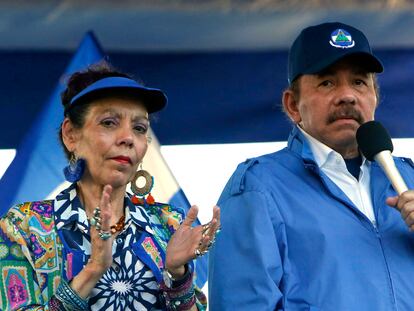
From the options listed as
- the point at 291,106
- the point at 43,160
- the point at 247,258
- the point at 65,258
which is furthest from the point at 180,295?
the point at 43,160

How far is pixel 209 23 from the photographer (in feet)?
17.0

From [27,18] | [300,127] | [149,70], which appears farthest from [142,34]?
[300,127]

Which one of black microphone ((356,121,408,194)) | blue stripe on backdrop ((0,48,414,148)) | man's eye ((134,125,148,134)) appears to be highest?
blue stripe on backdrop ((0,48,414,148))

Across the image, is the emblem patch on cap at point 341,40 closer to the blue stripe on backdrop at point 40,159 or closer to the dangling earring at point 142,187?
the dangling earring at point 142,187

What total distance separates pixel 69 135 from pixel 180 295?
26.3 inches

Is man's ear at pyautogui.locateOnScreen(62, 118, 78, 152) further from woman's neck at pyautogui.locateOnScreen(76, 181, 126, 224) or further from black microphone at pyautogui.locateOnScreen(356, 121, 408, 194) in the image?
black microphone at pyautogui.locateOnScreen(356, 121, 408, 194)

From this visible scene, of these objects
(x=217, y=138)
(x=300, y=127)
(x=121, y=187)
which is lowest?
(x=121, y=187)

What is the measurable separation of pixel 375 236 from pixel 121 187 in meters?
0.84

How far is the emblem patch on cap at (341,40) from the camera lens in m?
3.88

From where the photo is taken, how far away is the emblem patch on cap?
12.7 ft

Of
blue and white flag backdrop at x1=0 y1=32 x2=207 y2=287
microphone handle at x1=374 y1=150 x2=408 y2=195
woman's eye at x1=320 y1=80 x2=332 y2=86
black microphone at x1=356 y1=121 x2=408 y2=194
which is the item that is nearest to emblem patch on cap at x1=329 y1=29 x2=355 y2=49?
woman's eye at x1=320 y1=80 x2=332 y2=86

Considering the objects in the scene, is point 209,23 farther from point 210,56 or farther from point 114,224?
point 114,224

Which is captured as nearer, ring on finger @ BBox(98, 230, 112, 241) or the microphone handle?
ring on finger @ BBox(98, 230, 112, 241)

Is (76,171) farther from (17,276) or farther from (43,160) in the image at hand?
(43,160)
